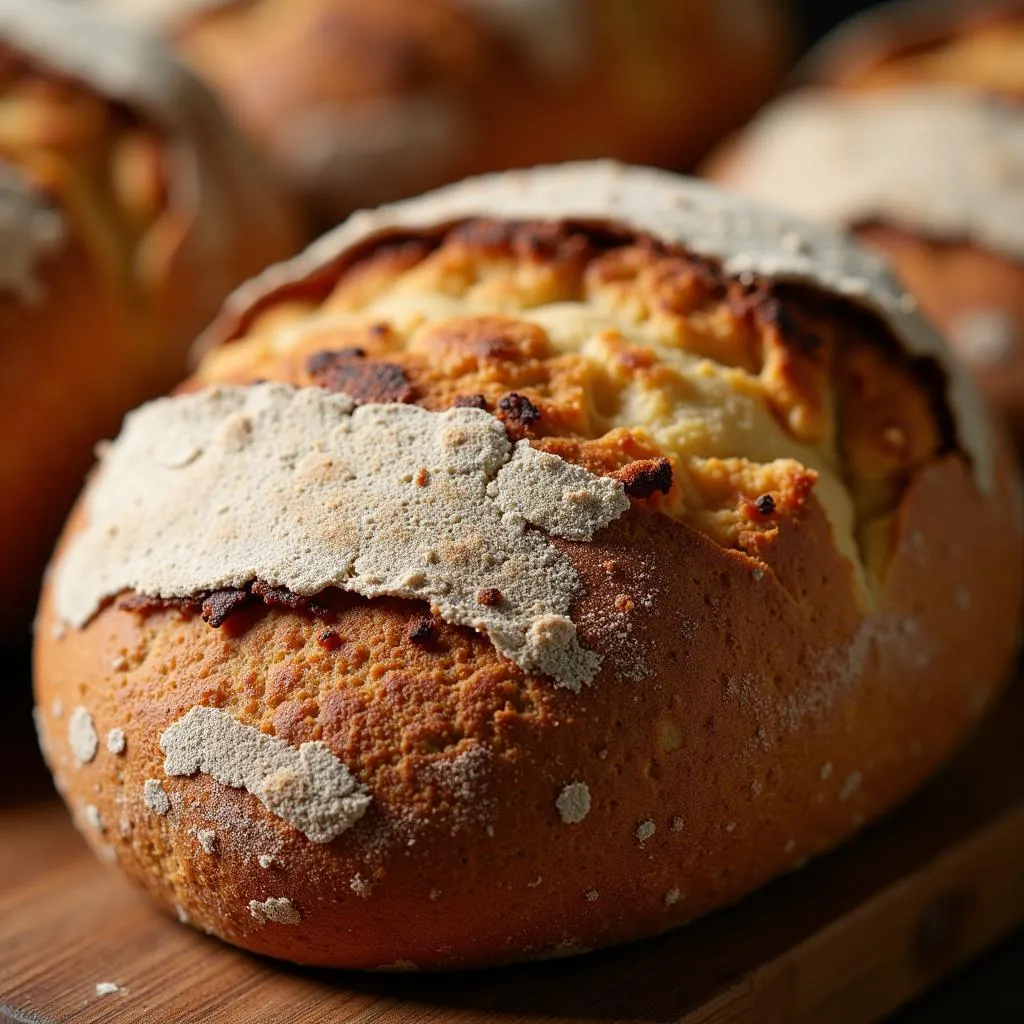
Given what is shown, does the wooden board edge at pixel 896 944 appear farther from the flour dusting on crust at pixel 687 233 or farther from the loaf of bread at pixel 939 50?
the loaf of bread at pixel 939 50

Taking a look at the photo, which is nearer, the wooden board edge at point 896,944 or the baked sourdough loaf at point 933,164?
the wooden board edge at point 896,944

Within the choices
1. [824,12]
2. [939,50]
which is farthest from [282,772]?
[824,12]

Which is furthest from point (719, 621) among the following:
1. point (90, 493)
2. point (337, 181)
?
point (337, 181)

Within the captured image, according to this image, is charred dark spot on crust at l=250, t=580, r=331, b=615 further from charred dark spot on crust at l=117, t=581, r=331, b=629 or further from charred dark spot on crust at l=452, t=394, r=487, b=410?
charred dark spot on crust at l=452, t=394, r=487, b=410

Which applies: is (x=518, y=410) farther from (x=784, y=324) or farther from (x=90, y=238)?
(x=90, y=238)

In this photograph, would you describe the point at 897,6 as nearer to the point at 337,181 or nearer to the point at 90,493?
the point at 337,181

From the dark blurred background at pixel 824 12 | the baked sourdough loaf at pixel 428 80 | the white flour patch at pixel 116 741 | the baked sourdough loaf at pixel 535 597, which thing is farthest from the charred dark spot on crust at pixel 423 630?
the dark blurred background at pixel 824 12
